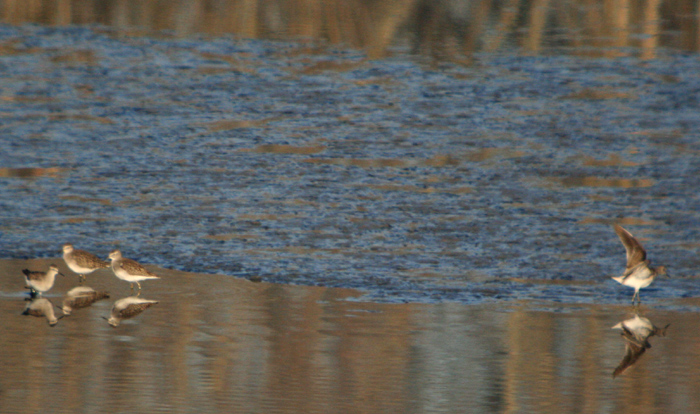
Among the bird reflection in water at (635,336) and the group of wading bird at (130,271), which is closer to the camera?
the bird reflection in water at (635,336)

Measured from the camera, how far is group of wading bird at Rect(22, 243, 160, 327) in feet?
24.1

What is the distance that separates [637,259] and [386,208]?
2.81m

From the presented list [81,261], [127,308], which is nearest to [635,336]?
[127,308]

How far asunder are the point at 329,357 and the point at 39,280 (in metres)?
2.38

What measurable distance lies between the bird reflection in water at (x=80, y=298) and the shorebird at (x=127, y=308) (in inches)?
7.9

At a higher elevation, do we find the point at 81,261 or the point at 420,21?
the point at 420,21

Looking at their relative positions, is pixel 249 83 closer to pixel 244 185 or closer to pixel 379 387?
pixel 244 185

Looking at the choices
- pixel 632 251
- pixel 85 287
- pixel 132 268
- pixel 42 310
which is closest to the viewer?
pixel 42 310

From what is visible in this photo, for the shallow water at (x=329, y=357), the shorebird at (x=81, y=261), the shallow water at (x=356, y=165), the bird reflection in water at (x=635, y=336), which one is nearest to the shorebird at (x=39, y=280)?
the shallow water at (x=329, y=357)

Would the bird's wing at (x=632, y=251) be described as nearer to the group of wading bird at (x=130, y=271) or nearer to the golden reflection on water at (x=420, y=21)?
the group of wading bird at (x=130, y=271)

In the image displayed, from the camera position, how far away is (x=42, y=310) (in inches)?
290

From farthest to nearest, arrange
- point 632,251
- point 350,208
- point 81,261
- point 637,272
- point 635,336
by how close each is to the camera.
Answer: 1. point 350,208
2. point 81,261
3. point 632,251
4. point 637,272
5. point 635,336

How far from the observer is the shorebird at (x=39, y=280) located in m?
7.60

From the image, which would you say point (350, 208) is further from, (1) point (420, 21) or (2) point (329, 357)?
(1) point (420, 21)
